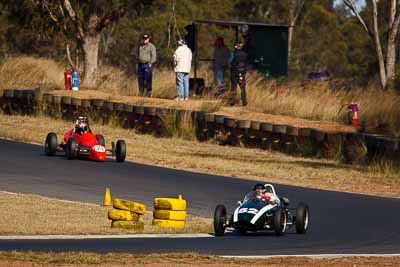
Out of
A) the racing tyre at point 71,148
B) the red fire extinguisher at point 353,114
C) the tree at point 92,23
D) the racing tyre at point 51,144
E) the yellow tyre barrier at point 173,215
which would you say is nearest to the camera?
the yellow tyre barrier at point 173,215

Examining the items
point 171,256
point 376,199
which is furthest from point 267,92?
point 171,256

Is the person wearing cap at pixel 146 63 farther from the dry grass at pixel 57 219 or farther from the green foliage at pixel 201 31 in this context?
the dry grass at pixel 57 219

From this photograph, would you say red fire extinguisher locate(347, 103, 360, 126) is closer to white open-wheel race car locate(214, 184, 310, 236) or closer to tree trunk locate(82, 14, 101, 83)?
tree trunk locate(82, 14, 101, 83)

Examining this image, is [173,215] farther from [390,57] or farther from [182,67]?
[390,57]

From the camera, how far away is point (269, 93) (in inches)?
1303

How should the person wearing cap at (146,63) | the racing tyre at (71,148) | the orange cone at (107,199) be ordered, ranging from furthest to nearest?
the person wearing cap at (146,63) < the racing tyre at (71,148) < the orange cone at (107,199)

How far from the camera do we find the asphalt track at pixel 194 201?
14156 millimetres

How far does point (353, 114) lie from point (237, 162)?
4565 mm

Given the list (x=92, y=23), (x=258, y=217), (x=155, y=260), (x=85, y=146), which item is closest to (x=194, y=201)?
(x=258, y=217)

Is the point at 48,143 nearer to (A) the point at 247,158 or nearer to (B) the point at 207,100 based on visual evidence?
(A) the point at 247,158

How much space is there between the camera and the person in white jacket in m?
32.0

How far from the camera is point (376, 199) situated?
20500 mm

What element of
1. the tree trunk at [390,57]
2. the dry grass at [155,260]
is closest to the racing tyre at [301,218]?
the dry grass at [155,260]

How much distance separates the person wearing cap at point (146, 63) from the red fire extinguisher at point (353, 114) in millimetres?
6790
